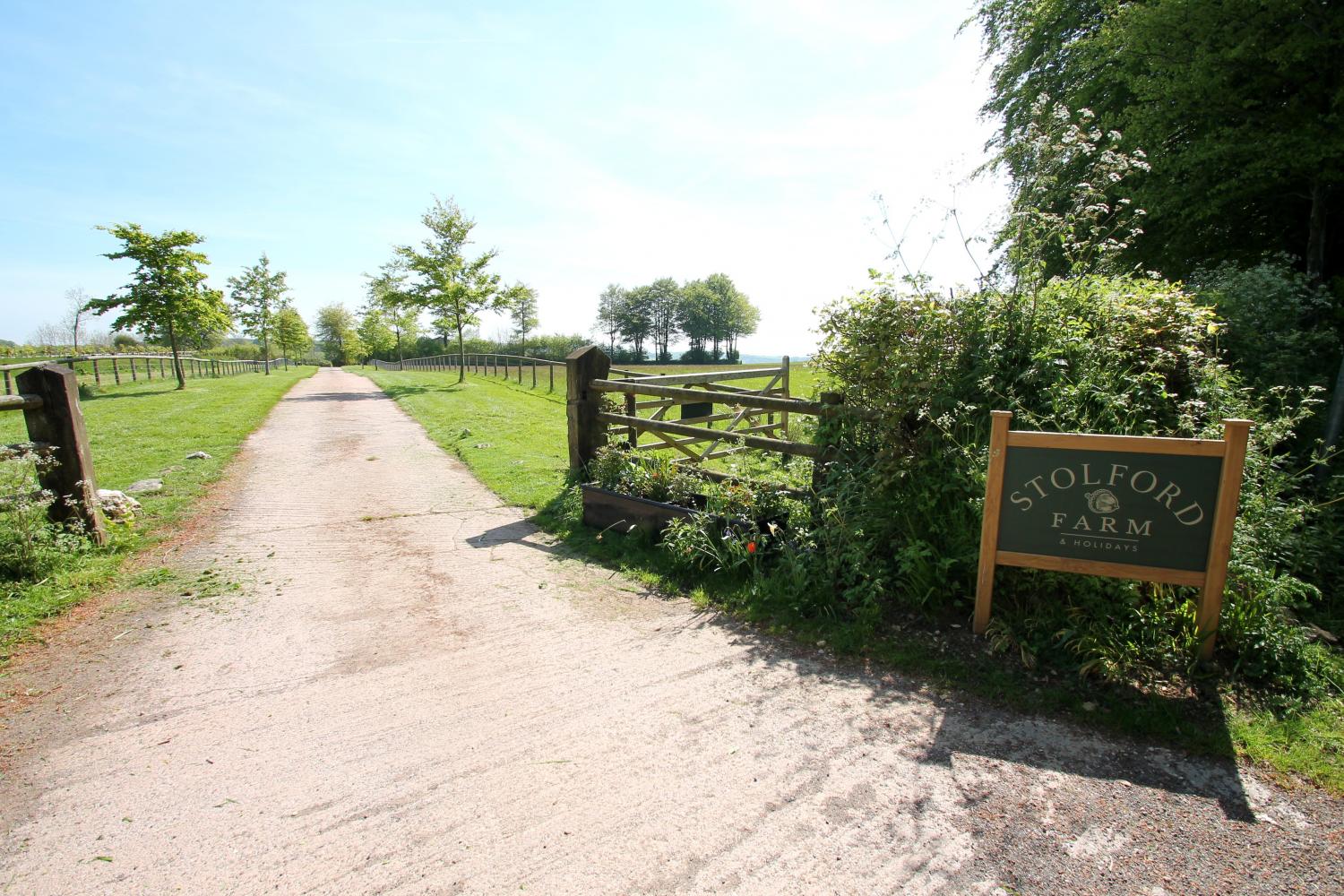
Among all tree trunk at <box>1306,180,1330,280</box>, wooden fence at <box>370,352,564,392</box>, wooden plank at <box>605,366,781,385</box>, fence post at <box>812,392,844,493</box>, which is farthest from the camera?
wooden fence at <box>370,352,564,392</box>

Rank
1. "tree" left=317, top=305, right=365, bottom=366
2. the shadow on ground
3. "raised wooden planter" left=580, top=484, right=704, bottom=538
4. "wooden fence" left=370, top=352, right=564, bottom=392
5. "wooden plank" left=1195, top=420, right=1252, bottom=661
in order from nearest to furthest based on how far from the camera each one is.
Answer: the shadow on ground, "wooden plank" left=1195, top=420, right=1252, bottom=661, "raised wooden planter" left=580, top=484, right=704, bottom=538, "wooden fence" left=370, top=352, right=564, bottom=392, "tree" left=317, top=305, right=365, bottom=366

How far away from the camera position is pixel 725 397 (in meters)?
5.54

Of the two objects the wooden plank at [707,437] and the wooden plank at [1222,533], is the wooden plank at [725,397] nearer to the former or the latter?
the wooden plank at [707,437]

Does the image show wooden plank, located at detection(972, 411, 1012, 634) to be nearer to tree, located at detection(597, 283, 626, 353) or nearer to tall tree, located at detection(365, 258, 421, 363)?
tall tree, located at detection(365, 258, 421, 363)

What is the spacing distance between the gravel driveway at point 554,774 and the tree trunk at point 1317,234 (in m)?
9.89

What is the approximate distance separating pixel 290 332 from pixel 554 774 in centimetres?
5118

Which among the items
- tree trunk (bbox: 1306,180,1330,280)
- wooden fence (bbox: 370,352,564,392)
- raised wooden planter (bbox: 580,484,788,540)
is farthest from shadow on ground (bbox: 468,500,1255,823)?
wooden fence (bbox: 370,352,564,392)

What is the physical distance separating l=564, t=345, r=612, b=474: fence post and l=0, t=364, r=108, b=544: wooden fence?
409 centimetres

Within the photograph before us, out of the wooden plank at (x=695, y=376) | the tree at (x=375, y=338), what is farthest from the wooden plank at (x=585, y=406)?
the tree at (x=375, y=338)

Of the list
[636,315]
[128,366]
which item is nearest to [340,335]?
[636,315]

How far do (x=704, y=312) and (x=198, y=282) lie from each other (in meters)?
82.3

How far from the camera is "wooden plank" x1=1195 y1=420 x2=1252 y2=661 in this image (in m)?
3.10

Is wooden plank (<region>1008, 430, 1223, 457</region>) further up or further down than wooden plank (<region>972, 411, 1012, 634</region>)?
further up

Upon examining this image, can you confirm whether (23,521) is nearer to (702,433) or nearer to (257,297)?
(702,433)
